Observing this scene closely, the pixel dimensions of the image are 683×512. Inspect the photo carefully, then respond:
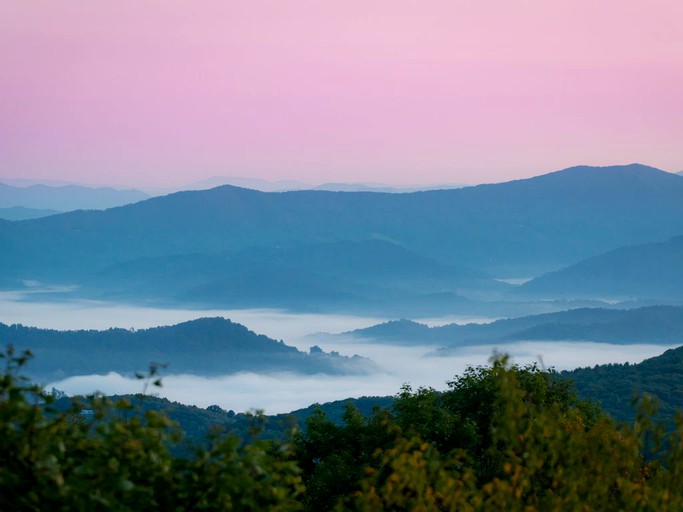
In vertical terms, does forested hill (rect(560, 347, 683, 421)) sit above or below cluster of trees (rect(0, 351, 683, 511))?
above

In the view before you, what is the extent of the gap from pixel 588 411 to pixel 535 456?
3027 cm

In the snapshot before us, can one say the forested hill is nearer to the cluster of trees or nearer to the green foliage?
the cluster of trees

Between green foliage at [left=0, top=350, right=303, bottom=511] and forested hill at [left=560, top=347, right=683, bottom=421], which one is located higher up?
forested hill at [left=560, top=347, right=683, bottom=421]

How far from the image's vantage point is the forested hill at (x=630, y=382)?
10181 cm

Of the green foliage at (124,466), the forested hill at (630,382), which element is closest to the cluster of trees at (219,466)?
the green foliage at (124,466)

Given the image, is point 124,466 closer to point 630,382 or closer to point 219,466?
point 219,466

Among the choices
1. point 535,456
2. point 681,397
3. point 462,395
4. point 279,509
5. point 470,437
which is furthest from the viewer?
point 681,397

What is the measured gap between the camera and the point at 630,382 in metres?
117

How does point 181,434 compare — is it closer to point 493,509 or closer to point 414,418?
point 493,509

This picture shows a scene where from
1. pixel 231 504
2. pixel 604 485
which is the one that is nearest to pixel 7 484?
pixel 231 504

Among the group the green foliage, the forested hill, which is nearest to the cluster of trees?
the green foliage

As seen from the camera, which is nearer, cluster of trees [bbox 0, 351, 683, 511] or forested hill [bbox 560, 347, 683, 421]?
cluster of trees [bbox 0, 351, 683, 511]

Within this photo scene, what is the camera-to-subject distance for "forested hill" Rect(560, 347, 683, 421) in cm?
10181

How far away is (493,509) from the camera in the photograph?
14094 mm
